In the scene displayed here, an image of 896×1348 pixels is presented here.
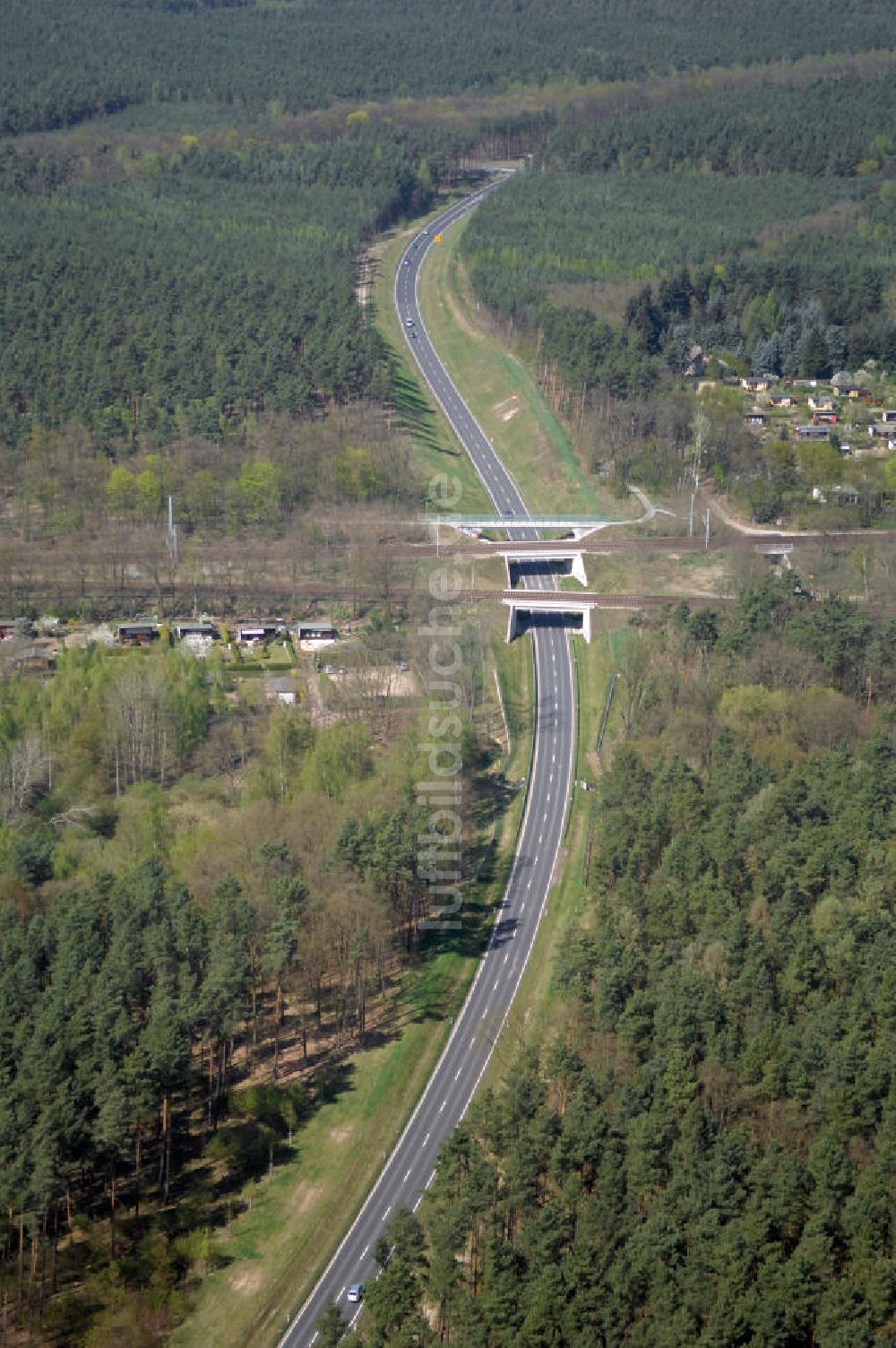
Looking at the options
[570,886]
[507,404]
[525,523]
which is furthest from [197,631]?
[507,404]

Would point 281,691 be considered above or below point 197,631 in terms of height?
below

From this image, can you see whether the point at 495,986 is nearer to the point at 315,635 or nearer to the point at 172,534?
the point at 315,635

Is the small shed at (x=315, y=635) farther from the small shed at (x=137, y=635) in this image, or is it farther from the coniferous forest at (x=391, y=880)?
the small shed at (x=137, y=635)

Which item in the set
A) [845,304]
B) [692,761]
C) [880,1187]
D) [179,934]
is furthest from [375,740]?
[845,304]

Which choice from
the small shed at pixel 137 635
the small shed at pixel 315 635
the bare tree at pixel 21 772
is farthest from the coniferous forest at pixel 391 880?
the small shed at pixel 137 635

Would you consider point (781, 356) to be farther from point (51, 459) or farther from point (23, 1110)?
point (23, 1110)

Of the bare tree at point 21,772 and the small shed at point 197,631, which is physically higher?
the small shed at point 197,631

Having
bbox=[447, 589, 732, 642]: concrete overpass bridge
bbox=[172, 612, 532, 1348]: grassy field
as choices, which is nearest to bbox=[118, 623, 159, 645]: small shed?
bbox=[447, 589, 732, 642]: concrete overpass bridge
